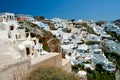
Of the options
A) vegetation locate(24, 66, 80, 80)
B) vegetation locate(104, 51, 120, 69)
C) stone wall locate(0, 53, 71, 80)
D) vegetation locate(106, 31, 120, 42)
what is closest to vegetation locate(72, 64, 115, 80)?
vegetation locate(104, 51, 120, 69)

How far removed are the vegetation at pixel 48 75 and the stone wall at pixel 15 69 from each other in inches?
17.2

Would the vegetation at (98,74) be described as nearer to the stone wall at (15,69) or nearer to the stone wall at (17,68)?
the stone wall at (17,68)

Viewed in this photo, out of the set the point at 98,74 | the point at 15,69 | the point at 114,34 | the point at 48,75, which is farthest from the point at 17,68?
the point at 114,34

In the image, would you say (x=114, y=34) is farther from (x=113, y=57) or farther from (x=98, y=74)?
(x=98, y=74)

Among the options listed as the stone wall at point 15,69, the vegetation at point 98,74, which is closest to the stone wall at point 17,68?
the stone wall at point 15,69

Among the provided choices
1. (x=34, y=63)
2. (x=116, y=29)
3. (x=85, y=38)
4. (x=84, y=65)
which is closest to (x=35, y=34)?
(x=84, y=65)

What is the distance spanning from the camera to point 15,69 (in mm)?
15008

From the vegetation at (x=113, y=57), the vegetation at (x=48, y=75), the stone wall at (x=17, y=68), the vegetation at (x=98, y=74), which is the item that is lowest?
the vegetation at (x=98, y=74)

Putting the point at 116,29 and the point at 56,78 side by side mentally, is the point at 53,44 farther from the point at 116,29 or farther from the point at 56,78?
the point at 116,29

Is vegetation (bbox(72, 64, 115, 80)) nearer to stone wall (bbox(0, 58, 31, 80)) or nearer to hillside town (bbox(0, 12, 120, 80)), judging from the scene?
hillside town (bbox(0, 12, 120, 80))

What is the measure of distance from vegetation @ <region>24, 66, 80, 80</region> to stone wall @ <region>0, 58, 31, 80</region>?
0.44 metres

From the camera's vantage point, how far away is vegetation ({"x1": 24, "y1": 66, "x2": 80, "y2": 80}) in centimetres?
1598

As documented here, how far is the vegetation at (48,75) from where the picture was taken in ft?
52.4

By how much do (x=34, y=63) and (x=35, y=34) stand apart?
32.8 metres
